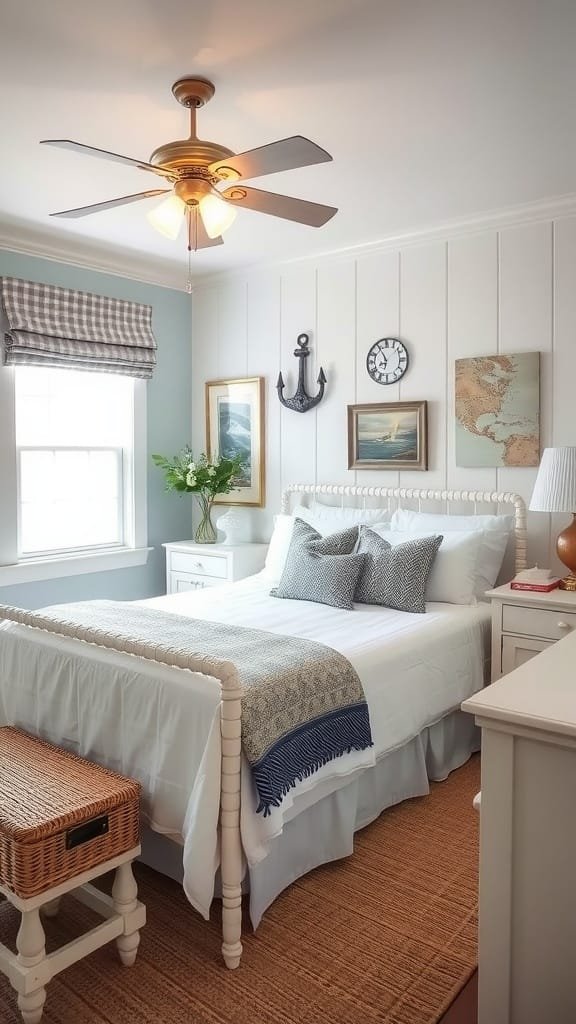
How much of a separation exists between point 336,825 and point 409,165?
2.69 metres

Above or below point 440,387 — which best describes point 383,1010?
below

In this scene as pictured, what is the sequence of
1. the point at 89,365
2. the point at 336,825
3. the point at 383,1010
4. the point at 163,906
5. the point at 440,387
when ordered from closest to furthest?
the point at 383,1010 < the point at 163,906 < the point at 336,825 < the point at 440,387 < the point at 89,365

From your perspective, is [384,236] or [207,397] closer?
[384,236]

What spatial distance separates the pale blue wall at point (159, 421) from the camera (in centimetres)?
460

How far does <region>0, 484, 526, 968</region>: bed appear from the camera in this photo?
209 centimetres

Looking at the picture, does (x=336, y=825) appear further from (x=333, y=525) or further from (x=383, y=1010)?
(x=333, y=525)

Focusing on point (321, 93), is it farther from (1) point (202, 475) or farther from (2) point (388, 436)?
(1) point (202, 475)

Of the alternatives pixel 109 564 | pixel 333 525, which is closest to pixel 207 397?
pixel 109 564

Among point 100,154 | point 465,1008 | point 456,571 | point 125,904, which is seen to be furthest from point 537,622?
point 100,154

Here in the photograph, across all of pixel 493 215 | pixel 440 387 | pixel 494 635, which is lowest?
pixel 494 635

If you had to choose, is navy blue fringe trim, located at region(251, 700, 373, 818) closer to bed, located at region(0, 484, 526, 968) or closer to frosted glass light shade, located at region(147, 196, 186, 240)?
bed, located at region(0, 484, 526, 968)

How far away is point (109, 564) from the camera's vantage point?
15.6 ft

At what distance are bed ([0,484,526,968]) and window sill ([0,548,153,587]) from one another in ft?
3.89

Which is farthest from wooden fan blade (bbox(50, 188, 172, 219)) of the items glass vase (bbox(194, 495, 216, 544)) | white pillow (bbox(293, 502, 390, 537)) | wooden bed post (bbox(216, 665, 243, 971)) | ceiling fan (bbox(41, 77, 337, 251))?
glass vase (bbox(194, 495, 216, 544))
